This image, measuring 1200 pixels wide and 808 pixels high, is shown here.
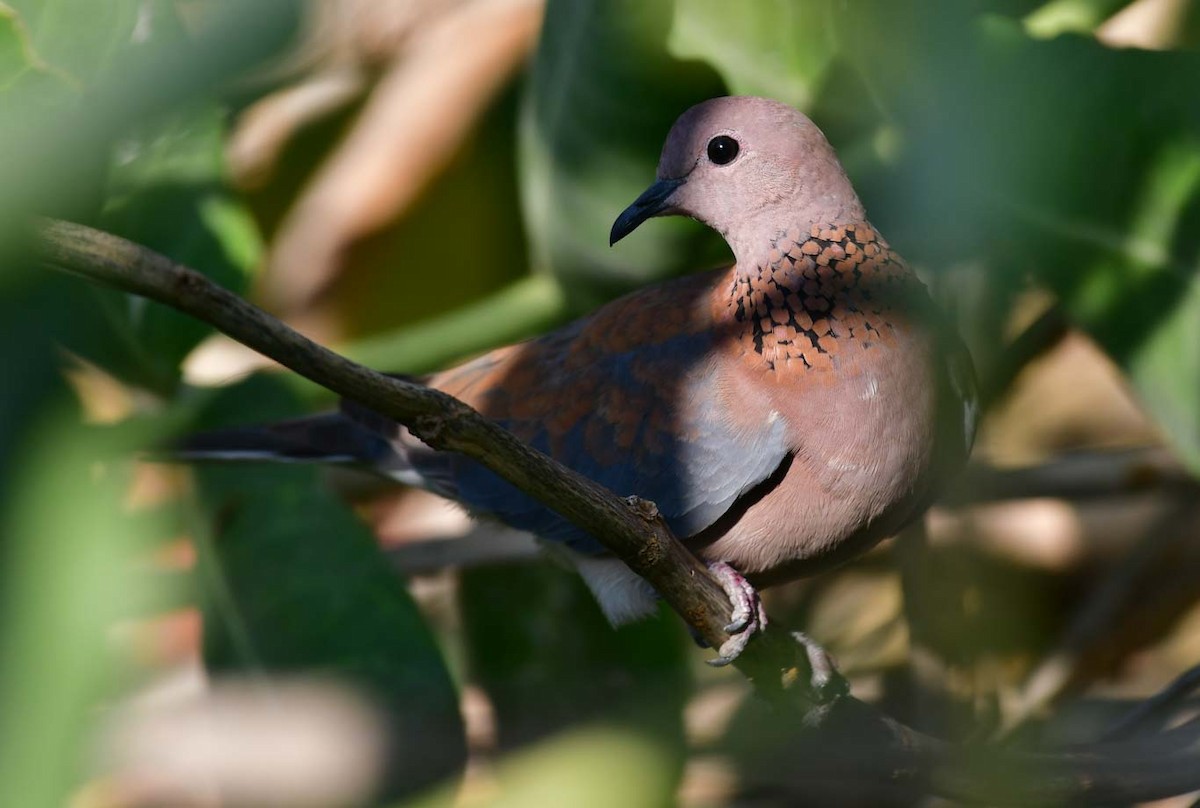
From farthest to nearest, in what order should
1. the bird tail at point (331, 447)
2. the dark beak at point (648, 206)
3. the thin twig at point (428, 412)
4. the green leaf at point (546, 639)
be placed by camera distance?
the green leaf at point (546, 639) < the bird tail at point (331, 447) < the dark beak at point (648, 206) < the thin twig at point (428, 412)

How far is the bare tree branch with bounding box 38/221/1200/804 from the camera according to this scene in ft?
2.75

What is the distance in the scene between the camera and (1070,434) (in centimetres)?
293

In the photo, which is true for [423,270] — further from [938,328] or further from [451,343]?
[938,328]

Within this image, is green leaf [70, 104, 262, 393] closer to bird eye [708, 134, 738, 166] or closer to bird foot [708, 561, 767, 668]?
bird eye [708, 134, 738, 166]

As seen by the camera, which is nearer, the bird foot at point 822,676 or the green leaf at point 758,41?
the bird foot at point 822,676

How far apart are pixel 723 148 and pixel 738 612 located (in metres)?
0.57

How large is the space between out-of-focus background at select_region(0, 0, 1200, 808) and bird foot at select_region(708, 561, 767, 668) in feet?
0.29

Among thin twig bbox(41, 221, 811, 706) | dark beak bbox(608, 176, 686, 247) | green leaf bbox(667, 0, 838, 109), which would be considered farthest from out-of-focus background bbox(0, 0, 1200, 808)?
dark beak bbox(608, 176, 686, 247)

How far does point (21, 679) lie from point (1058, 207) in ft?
5.10

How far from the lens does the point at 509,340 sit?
104 inches

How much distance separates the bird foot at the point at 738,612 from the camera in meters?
1.48

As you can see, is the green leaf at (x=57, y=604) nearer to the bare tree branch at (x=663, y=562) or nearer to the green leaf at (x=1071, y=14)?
the bare tree branch at (x=663, y=562)

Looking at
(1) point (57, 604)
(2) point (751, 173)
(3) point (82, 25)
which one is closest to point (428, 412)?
(2) point (751, 173)

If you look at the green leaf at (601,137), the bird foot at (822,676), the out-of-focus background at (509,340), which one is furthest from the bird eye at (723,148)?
the bird foot at (822,676)
